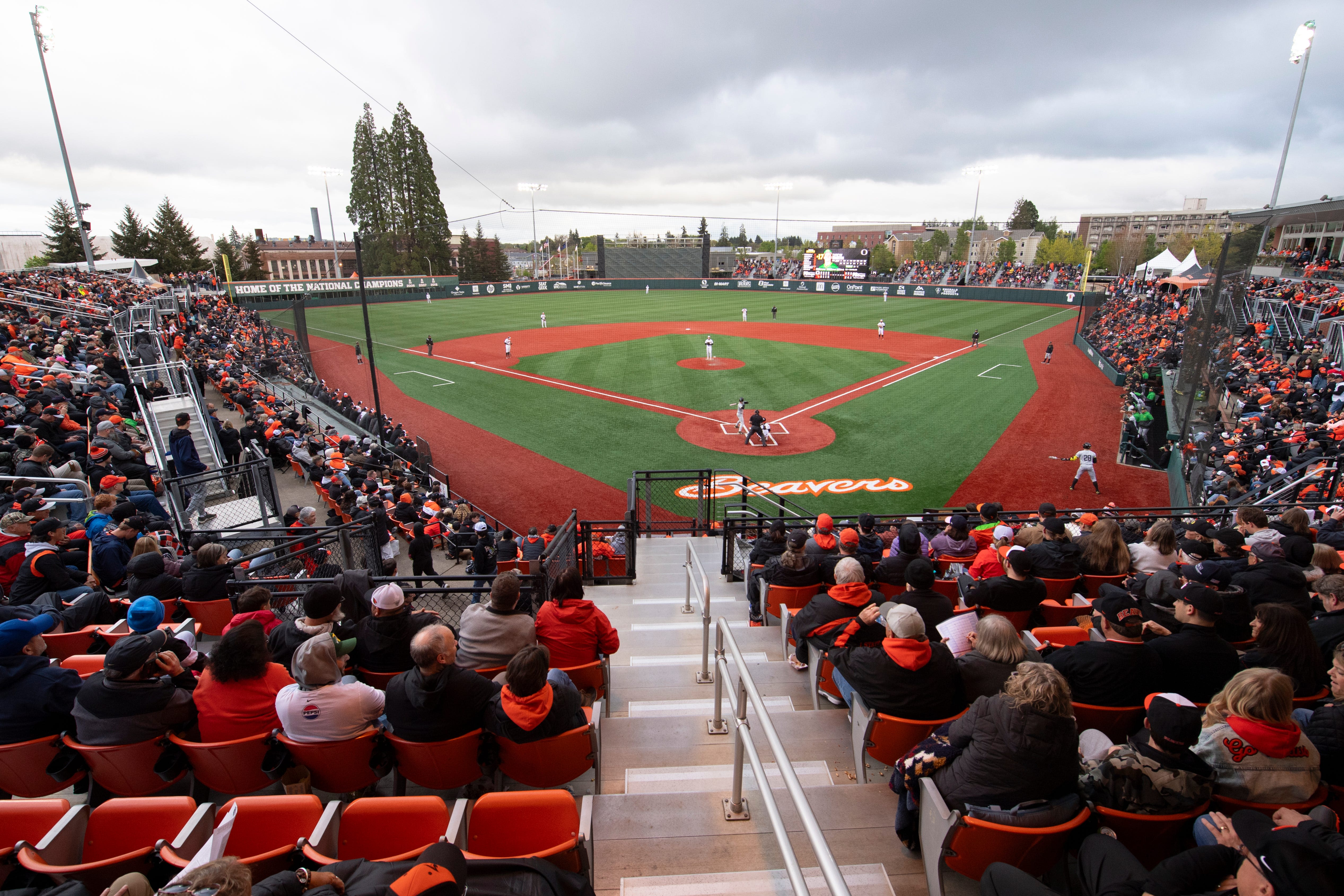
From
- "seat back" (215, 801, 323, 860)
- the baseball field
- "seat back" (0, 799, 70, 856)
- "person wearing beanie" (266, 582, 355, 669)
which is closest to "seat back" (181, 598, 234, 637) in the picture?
"person wearing beanie" (266, 582, 355, 669)

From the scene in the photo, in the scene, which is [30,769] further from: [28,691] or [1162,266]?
[1162,266]

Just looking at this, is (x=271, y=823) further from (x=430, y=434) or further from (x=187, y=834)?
(x=430, y=434)

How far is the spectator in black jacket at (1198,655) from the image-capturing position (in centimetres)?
405

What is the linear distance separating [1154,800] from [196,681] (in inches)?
218

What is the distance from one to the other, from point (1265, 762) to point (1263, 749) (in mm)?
90

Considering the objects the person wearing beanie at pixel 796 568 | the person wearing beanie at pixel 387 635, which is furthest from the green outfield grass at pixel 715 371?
the person wearing beanie at pixel 387 635

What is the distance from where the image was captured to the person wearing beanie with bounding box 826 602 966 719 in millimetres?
3814

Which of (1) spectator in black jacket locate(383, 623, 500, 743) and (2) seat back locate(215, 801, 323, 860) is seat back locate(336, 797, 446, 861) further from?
(1) spectator in black jacket locate(383, 623, 500, 743)

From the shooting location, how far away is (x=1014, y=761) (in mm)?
3000

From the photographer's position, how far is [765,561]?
24.7ft

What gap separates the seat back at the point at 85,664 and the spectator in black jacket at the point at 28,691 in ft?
2.68

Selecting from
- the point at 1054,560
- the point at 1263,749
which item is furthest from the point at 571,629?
the point at 1054,560

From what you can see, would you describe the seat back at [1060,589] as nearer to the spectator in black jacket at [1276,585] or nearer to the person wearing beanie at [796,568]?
the spectator in black jacket at [1276,585]

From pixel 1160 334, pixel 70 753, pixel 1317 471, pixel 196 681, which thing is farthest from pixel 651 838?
pixel 1160 334
